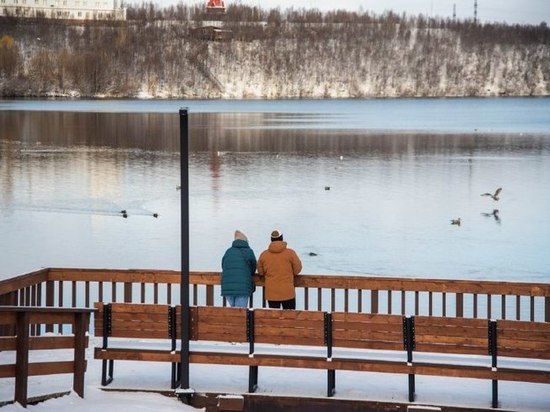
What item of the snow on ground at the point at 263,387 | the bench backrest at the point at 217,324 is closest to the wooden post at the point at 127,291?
the snow on ground at the point at 263,387

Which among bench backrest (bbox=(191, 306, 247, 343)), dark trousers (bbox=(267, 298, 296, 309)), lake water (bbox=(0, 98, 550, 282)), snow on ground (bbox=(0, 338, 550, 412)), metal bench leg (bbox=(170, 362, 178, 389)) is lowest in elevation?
lake water (bbox=(0, 98, 550, 282))

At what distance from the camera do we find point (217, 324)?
1073 centimetres

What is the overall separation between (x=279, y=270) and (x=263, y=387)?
Answer: 213cm

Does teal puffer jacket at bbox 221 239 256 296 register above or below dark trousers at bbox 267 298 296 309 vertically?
above

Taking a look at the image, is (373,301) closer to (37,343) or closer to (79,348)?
(79,348)

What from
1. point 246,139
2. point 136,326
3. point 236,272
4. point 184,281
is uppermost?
point 184,281

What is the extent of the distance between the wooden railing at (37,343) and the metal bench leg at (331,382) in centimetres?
216

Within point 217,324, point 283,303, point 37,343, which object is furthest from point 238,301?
point 37,343

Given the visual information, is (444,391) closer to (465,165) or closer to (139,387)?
(139,387)

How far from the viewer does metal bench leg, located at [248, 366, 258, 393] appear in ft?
34.2

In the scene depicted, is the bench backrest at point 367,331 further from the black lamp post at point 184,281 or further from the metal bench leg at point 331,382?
the black lamp post at point 184,281

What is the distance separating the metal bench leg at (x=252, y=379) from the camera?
10.4 metres

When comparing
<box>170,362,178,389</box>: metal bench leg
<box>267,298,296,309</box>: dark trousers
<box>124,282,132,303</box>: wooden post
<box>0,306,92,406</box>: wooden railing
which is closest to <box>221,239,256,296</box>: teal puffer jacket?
<box>267,298,296,309</box>: dark trousers

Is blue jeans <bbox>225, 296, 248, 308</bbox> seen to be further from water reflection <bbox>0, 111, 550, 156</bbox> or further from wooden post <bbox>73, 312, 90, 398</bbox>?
water reflection <bbox>0, 111, 550, 156</bbox>
